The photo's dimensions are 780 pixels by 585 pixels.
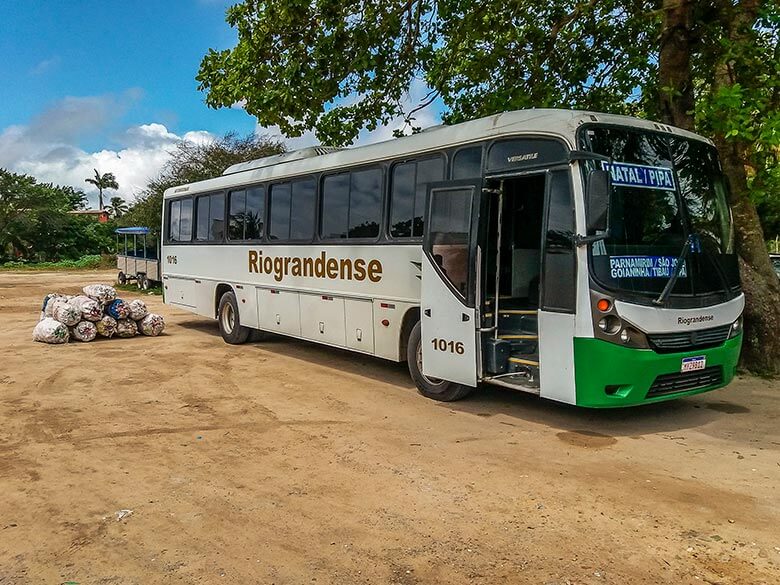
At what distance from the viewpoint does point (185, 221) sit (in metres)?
14.2

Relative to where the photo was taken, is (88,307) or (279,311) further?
(88,307)

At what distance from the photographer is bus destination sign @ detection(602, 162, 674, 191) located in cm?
626

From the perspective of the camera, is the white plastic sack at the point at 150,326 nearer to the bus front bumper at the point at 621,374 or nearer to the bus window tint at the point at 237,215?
the bus window tint at the point at 237,215

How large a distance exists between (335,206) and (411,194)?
1.72m

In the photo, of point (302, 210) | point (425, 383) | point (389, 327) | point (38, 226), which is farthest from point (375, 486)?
point (38, 226)

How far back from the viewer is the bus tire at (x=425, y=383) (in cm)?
777

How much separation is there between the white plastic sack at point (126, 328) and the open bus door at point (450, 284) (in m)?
7.82

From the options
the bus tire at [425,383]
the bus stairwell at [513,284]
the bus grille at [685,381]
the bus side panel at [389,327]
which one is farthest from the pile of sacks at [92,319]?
the bus grille at [685,381]

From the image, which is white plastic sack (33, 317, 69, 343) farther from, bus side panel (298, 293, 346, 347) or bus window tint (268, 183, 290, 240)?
bus side panel (298, 293, 346, 347)

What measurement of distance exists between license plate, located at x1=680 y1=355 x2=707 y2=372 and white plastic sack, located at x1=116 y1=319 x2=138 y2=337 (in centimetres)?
1047

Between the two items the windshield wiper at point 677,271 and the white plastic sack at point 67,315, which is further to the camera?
the white plastic sack at point 67,315

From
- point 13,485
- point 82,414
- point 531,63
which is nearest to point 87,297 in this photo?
point 82,414

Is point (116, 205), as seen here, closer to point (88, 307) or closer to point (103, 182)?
point (103, 182)

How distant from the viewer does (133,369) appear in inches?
395
